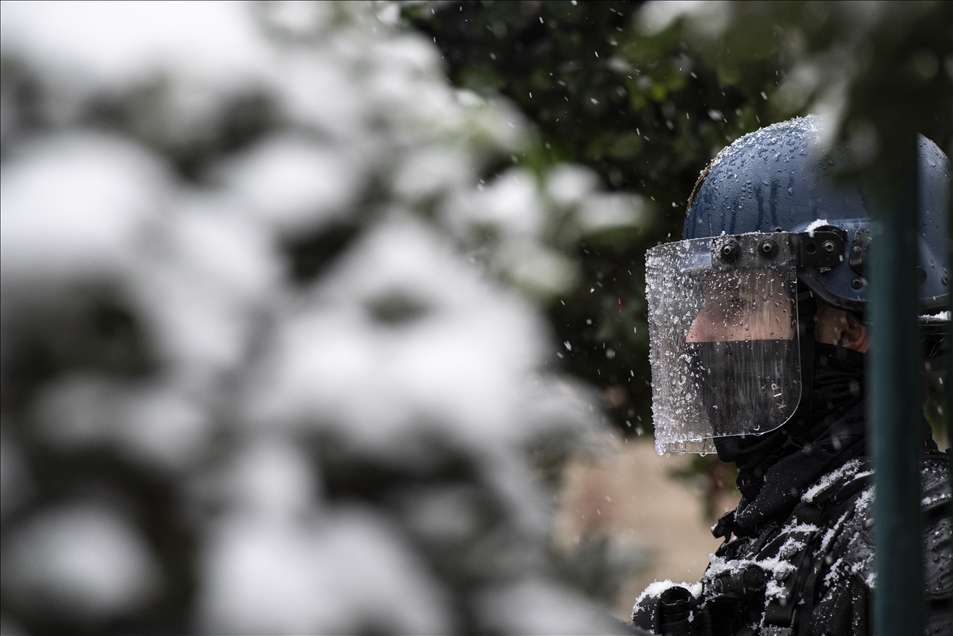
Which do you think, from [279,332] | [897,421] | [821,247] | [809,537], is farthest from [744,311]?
[279,332]

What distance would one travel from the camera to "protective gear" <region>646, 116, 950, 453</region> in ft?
7.36

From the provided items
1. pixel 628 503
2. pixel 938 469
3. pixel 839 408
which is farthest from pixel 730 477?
pixel 628 503

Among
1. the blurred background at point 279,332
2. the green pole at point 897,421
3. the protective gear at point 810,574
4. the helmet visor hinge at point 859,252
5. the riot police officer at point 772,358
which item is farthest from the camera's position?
the helmet visor hinge at point 859,252

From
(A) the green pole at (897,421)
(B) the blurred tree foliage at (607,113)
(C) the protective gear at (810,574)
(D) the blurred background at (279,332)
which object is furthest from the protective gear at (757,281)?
(D) the blurred background at (279,332)

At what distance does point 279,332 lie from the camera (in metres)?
0.68

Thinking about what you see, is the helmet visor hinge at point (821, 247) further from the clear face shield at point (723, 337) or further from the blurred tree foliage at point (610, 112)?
the blurred tree foliage at point (610, 112)

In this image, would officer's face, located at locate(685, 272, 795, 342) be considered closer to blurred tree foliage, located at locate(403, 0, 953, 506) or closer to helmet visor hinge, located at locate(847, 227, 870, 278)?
helmet visor hinge, located at locate(847, 227, 870, 278)

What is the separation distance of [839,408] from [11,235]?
75.7 inches

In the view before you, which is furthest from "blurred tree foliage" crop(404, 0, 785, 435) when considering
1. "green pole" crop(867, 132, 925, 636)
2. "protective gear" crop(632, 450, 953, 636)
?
"green pole" crop(867, 132, 925, 636)

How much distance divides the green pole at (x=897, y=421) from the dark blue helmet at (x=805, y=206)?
1257 mm

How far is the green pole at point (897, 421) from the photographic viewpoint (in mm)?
894

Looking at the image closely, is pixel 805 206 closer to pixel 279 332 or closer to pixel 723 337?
pixel 723 337

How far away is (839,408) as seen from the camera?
87.3 inches

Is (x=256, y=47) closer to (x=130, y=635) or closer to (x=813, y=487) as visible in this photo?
(x=130, y=635)
